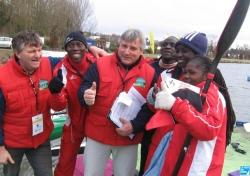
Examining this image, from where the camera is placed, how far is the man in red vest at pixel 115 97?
11.4 feet

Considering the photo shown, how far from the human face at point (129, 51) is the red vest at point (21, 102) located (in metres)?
0.83

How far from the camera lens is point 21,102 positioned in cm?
362

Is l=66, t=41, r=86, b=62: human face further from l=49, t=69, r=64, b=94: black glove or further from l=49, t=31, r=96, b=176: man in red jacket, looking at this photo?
l=49, t=69, r=64, b=94: black glove

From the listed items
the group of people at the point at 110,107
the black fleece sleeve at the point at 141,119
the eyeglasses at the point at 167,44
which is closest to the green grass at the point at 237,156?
the group of people at the point at 110,107

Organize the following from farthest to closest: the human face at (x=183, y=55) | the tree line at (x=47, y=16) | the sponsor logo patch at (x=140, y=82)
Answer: the tree line at (x=47, y=16), the sponsor logo patch at (x=140, y=82), the human face at (x=183, y=55)

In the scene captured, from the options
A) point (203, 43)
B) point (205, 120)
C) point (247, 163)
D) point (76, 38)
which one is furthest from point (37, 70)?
point (247, 163)

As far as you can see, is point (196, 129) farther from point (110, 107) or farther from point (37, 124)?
point (37, 124)

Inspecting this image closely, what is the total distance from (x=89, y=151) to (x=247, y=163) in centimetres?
258

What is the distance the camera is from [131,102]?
11.4ft

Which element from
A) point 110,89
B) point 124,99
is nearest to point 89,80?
point 110,89

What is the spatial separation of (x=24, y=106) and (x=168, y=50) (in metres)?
1.70

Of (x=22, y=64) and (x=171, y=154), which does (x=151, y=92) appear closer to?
(x=171, y=154)

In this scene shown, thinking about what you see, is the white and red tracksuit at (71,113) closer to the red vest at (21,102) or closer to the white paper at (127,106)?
the red vest at (21,102)

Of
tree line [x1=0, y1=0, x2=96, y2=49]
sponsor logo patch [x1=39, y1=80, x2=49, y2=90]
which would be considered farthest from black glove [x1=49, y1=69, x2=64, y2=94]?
tree line [x1=0, y1=0, x2=96, y2=49]
